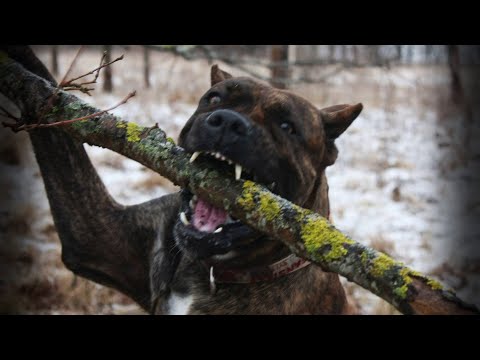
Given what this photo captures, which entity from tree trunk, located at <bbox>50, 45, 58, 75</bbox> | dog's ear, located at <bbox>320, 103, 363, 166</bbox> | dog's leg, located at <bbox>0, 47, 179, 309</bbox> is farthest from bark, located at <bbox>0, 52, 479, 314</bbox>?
tree trunk, located at <bbox>50, 45, 58, 75</bbox>

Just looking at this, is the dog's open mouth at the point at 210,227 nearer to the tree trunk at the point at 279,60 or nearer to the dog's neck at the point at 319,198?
the dog's neck at the point at 319,198

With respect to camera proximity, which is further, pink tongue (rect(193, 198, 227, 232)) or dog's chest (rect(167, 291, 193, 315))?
dog's chest (rect(167, 291, 193, 315))

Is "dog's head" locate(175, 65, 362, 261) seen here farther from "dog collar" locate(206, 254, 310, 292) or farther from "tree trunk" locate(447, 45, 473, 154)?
"tree trunk" locate(447, 45, 473, 154)

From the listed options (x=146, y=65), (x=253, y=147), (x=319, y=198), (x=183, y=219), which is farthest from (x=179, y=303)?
(x=146, y=65)

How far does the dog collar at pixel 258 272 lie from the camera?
2.56m

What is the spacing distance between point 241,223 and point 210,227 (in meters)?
0.13

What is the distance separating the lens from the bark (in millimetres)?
1702

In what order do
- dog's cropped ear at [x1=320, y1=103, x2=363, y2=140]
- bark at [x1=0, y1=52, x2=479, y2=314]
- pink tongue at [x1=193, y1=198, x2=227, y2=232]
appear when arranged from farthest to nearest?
dog's cropped ear at [x1=320, y1=103, x2=363, y2=140] < pink tongue at [x1=193, y1=198, x2=227, y2=232] < bark at [x1=0, y1=52, x2=479, y2=314]

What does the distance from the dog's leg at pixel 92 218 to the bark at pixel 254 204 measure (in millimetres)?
278

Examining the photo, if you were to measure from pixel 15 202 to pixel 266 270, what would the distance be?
2.13 meters

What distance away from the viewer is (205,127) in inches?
85.1

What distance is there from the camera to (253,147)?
7.19 feet
